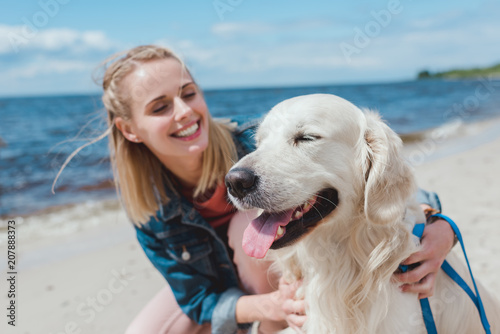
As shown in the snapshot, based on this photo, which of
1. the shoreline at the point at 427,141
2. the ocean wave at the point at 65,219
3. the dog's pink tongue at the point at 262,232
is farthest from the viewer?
the shoreline at the point at 427,141

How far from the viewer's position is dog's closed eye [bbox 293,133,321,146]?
6.52 ft

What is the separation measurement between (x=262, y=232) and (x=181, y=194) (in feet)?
3.67

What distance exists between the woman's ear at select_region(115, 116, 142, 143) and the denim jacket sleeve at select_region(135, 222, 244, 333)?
64cm

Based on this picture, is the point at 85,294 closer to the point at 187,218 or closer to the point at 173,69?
the point at 187,218

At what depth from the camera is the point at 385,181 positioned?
1855mm

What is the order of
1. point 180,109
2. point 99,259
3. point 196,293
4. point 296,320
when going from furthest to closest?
point 99,259, point 196,293, point 180,109, point 296,320

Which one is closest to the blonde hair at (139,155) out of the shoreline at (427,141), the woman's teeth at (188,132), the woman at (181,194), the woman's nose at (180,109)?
the woman at (181,194)

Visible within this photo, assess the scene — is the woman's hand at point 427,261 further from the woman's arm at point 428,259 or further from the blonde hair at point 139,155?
the blonde hair at point 139,155

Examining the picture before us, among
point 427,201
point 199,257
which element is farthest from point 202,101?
point 427,201

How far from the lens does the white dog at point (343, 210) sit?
190 cm

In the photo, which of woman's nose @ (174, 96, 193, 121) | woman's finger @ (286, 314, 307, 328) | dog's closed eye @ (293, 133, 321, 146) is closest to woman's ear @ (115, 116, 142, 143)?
woman's nose @ (174, 96, 193, 121)

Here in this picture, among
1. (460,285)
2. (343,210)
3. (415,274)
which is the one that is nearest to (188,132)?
(343,210)

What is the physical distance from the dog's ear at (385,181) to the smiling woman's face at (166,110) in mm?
1172

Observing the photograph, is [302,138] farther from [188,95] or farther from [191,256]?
[191,256]
